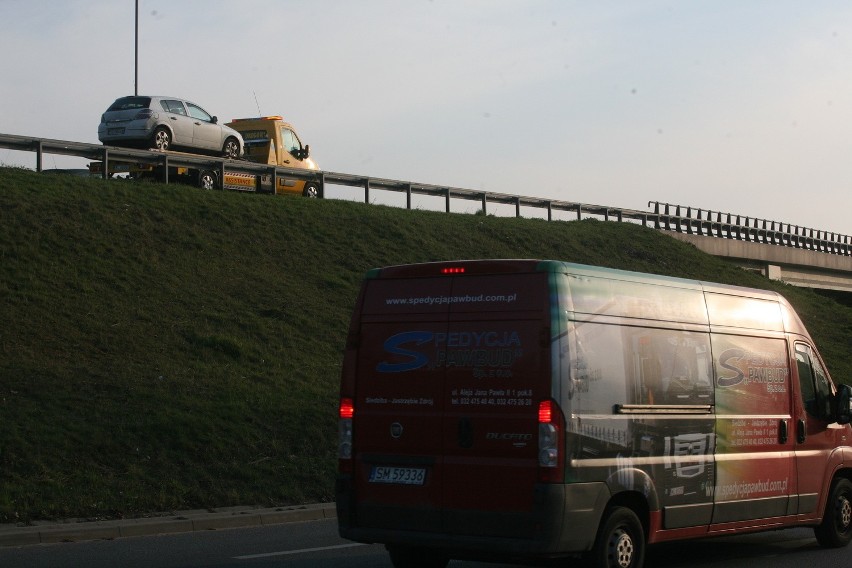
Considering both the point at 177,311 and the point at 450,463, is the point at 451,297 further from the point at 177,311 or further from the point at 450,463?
the point at 177,311

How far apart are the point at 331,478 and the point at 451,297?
6.90 meters

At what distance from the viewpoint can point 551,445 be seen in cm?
795

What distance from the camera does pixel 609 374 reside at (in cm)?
849

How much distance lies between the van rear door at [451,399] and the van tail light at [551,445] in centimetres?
6

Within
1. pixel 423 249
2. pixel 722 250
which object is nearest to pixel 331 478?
pixel 423 249

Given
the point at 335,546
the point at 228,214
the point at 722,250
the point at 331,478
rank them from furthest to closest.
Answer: the point at 722,250, the point at 228,214, the point at 331,478, the point at 335,546

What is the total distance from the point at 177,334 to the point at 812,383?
11.3 metres

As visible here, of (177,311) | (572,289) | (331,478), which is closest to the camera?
(572,289)

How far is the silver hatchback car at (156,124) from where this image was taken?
27.8 metres

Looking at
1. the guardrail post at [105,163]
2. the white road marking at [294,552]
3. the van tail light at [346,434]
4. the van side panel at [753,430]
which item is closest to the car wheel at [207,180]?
the guardrail post at [105,163]

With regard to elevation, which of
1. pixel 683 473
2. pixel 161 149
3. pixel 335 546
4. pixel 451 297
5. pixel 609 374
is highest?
pixel 161 149

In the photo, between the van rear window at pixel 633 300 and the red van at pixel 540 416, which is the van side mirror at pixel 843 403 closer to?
the red van at pixel 540 416

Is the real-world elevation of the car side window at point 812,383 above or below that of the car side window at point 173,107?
below

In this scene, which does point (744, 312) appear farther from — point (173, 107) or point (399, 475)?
point (173, 107)
